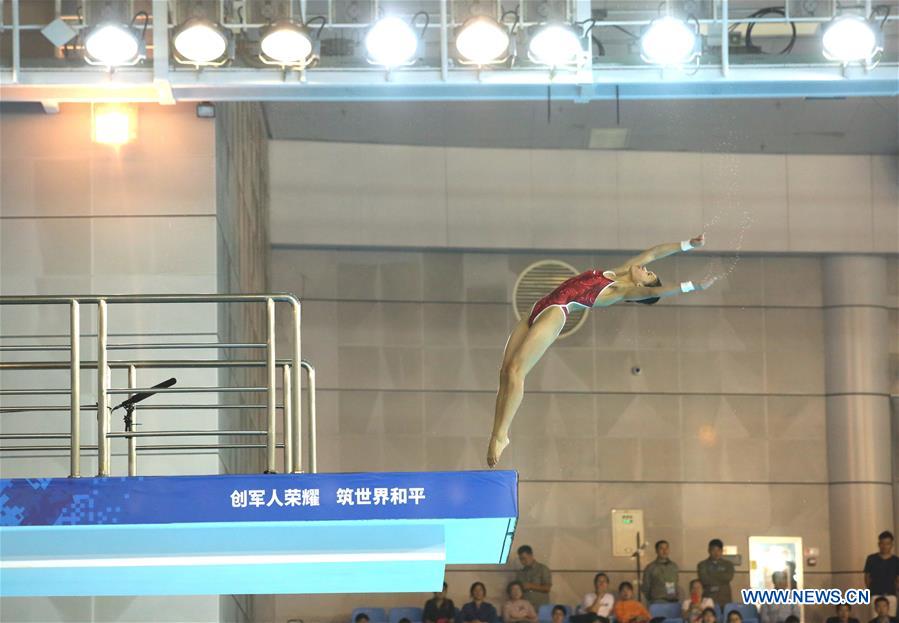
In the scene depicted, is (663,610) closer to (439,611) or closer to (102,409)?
(439,611)

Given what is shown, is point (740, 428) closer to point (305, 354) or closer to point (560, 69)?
point (305, 354)

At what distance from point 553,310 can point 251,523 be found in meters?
2.28

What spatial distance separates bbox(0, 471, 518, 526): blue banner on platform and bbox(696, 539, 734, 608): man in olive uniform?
802 cm

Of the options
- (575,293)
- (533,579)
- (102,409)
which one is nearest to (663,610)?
(533,579)

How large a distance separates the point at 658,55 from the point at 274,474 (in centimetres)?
488

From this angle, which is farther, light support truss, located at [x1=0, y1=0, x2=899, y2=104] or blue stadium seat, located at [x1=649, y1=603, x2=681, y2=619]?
blue stadium seat, located at [x1=649, y1=603, x2=681, y2=619]

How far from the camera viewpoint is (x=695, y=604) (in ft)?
44.7

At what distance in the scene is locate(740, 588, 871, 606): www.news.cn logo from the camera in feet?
47.9

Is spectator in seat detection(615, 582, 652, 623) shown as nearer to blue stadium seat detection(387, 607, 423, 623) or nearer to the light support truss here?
blue stadium seat detection(387, 607, 423, 623)

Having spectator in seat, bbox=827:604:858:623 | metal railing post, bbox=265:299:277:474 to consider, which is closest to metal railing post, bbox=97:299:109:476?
metal railing post, bbox=265:299:277:474

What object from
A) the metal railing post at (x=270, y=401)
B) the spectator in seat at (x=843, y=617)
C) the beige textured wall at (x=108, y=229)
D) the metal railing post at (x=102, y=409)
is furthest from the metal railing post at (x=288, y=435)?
the spectator in seat at (x=843, y=617)

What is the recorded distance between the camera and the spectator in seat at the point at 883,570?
45.2 ft

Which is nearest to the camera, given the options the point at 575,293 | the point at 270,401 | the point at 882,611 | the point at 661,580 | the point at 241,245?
the point at 270,401

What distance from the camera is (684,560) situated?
49.8 ft
